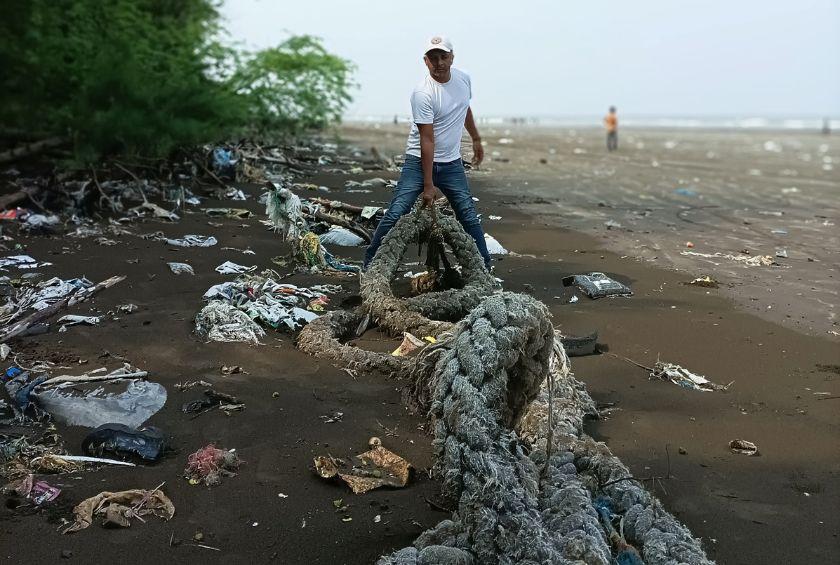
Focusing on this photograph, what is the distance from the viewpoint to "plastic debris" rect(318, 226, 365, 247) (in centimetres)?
667

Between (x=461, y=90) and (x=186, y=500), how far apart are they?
352 centimetres

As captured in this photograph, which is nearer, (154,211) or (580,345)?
(580,345)

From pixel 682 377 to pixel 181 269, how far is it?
363 cm

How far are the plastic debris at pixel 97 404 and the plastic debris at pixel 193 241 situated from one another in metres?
3.08

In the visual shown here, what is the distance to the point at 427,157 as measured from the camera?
5129 millimetres

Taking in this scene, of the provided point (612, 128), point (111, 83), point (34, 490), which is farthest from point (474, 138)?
point (612, 128)

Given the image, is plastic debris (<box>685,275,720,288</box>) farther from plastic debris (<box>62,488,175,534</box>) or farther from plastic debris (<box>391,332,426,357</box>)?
plastic debris (<box>62,488,175,534</box>)

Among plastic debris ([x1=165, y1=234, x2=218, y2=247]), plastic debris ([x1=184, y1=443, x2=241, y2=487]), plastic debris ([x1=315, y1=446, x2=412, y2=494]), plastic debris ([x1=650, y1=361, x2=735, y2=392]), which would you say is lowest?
plastic debris ([x1=650, y1=361, x2=735, y2=392])

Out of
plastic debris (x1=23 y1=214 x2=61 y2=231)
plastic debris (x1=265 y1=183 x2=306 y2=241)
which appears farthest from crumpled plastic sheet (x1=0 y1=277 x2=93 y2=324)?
plastic debris (x1=23 y1=214 x2=61 y2=231)

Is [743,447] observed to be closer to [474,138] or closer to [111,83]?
[474,138]

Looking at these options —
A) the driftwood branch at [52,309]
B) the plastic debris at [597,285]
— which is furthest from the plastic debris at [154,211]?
the plastic debris at [597,285]

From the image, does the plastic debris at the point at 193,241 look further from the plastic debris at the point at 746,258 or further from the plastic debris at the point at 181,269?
the plastic debris at the point at 746,258

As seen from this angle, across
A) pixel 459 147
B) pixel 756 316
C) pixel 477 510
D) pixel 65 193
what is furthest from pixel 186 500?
pixel 65 193

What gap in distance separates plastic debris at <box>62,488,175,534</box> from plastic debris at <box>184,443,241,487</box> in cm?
17
